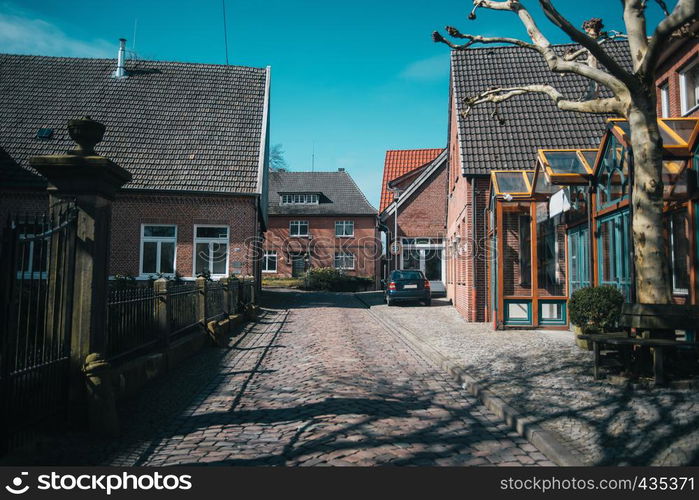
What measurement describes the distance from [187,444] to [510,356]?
6123 millimetres

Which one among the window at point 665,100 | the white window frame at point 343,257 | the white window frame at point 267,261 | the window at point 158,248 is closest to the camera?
the window at point 665,100

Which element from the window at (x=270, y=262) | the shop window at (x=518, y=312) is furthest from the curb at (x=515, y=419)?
the window at (x=270, y=262)

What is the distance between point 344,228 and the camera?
4294 cm

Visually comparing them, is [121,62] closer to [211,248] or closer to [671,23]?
[211,248]

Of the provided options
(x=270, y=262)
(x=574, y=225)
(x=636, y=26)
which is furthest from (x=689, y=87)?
(x=270, y=262)

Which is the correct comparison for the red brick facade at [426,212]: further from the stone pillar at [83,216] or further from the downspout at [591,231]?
the stone pillar at [83,216]

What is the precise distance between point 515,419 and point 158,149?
61.2ft

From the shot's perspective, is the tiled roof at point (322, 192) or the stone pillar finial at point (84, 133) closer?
the stone pillar finial at point (84, 133)

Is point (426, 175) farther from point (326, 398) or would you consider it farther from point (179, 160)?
point (326, 398)

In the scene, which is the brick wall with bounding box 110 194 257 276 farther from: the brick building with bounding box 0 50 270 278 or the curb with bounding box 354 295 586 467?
the curb with bounding box 354 295 586 467

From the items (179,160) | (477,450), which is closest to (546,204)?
(477,450)

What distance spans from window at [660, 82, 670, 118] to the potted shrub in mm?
7473

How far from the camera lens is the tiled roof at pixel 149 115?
64.6 ft

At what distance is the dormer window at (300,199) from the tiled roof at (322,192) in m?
0.38
